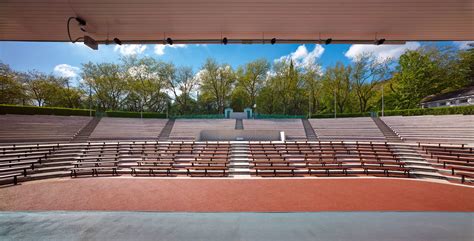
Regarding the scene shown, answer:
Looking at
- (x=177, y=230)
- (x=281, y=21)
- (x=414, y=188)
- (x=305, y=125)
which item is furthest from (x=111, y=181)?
(x=305, y=125)

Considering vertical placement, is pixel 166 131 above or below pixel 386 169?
above

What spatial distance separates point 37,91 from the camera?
3691 centimetres

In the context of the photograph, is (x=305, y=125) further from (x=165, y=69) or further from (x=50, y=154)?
(x=165, y=69)

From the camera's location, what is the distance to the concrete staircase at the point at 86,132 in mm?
21348

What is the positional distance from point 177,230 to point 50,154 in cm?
1702

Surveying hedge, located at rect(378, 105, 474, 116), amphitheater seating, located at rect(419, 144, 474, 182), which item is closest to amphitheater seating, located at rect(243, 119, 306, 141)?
amphitheater seating, located at rect(419, 144, 474, 182)

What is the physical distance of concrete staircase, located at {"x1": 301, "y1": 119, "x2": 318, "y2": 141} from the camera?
81.8 feet

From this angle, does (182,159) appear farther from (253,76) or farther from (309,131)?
(253,76)

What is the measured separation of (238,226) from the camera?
3664 mm

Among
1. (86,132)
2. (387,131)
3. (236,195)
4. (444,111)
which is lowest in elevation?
(236,195)

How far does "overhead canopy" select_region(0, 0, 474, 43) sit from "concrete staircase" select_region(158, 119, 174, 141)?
20053 millimetres

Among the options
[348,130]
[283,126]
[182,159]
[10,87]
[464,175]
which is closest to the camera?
[464,175]

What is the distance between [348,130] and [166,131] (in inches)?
Result: 1003

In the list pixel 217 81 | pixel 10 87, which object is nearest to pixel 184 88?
pixel 217 81
